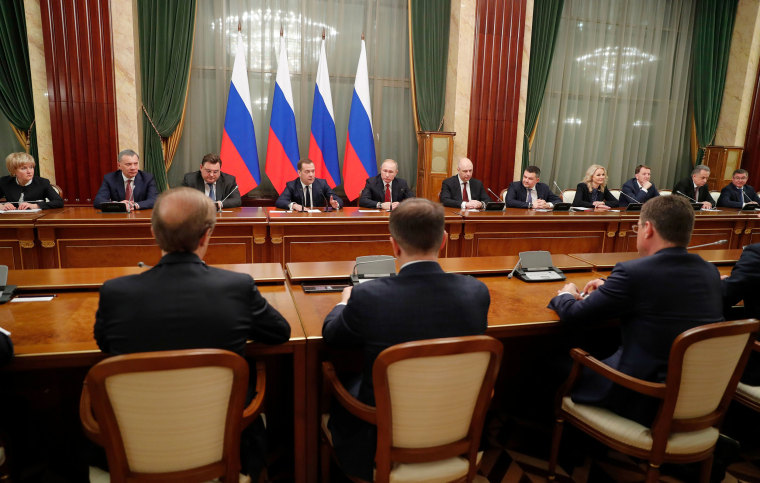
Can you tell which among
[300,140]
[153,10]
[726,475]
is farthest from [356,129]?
[726,475]

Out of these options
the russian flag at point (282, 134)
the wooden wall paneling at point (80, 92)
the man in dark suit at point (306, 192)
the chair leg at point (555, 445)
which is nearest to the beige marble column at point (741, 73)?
the man in dark suit at point (306, 192)

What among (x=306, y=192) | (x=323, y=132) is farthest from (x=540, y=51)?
(x=306, y=192)

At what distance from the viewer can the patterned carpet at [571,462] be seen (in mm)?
2057

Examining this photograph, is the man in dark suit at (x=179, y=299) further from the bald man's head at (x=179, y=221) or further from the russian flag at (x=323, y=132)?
the russian flag at (x=323, y=132)

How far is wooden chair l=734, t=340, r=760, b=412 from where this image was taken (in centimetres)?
192

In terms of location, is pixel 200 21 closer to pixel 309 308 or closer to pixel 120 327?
pixel 309 308

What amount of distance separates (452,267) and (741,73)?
7431 mm

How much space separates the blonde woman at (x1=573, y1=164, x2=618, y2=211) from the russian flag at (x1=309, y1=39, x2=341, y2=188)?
116 inches

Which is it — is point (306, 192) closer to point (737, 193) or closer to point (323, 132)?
point (323, 132)

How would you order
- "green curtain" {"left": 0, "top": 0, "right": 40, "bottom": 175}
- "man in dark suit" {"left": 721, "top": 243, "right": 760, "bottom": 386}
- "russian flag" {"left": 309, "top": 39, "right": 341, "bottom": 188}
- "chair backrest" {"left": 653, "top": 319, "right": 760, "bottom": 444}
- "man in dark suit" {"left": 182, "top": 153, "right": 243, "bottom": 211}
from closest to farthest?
"chair backrest" {"left": 653, "top": 319, "right": 760, "bottom": 444} → "man in dark suit" {"left": 721, "top": 243, "right": 760, "bottom": 386} → "man in dark suit" {"left": 182, "top": 153, "right": 243, "bottom": 211} → "green curtain" {"left": 0, "top": 0, "right": 40, "bottom": 175} → "russian flag" {"left": 309, "top": 39, "right": 341, "bottom": 188}

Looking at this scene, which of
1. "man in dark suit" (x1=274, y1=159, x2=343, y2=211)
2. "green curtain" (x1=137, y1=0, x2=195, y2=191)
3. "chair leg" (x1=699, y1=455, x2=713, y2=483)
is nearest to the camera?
"chair leg" (x1=699, y1=455, x2=713, y2=483)

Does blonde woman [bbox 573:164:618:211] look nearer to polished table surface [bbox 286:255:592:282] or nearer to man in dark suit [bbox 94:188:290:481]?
polished table surface [bbox 286:255:592:282]

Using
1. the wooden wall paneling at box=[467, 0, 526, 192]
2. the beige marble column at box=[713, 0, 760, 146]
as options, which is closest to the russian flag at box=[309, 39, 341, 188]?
the wooden wall paneling at box=[467, 0, 526, 192]

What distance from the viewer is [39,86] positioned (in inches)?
200
